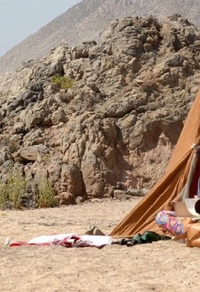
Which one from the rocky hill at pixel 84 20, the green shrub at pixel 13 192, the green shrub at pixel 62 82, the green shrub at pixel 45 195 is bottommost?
the rocky hill at pixel 84 20

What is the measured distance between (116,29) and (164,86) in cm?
191

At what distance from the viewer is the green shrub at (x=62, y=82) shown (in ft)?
47.7

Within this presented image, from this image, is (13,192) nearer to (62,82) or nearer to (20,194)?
(20,194)

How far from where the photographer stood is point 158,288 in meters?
4.75

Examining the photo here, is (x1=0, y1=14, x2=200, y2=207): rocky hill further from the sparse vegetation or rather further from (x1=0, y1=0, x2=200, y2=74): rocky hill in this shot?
(x1=0, y1=0, x2=200, y2=74): rocky hill

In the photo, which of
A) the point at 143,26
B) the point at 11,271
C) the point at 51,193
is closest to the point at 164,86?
the point at 143,26

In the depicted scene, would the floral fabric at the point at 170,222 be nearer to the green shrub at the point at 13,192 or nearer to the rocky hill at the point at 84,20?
the green shrub at the point at 13,192

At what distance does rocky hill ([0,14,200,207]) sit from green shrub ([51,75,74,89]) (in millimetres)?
47

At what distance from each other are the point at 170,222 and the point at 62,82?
26.5ft

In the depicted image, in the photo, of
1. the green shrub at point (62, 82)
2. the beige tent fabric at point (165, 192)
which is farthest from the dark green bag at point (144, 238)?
the green shrub at point (62, 82)

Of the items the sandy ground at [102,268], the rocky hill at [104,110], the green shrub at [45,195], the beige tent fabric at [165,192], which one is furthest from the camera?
the rocky hill at [104,110]

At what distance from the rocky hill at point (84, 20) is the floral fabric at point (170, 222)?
5024cm

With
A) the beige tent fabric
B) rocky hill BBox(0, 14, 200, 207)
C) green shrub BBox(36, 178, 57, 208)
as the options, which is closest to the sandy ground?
the beige tent fabric

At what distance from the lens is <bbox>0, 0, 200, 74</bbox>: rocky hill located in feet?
197
